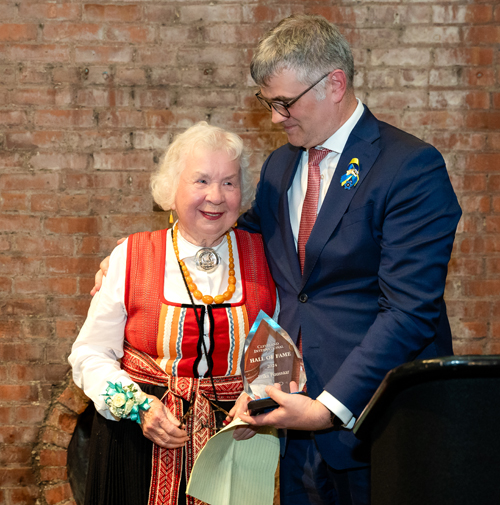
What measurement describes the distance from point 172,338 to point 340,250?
557mm

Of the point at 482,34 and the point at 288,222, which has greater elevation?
the point at 482,34

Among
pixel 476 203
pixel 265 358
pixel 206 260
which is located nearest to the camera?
pixel 265 358

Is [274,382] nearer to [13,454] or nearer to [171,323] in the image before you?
[171,323]

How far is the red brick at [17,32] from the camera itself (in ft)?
8.37

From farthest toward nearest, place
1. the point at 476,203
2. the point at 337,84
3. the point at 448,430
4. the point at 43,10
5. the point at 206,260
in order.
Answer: the point at 476,203, the point at 43,10, the point at 206,260, the point at 337,84, the point at 448,430

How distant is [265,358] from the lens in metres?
1.48

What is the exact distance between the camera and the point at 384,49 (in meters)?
2.61

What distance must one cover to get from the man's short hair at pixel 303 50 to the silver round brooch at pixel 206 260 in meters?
0.56

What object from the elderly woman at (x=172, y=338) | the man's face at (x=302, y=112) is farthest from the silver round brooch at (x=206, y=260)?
the man's face at (x=302, y=112)

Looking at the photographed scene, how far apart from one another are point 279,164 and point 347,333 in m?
0.66

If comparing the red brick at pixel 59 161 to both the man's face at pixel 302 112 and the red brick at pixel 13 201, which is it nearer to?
the red brick at pixel 13 201

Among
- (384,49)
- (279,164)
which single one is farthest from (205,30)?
(279,164)

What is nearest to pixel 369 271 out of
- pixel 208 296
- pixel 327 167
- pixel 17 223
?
pixel 327 167

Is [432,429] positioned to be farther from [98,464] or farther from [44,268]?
[44,268]
